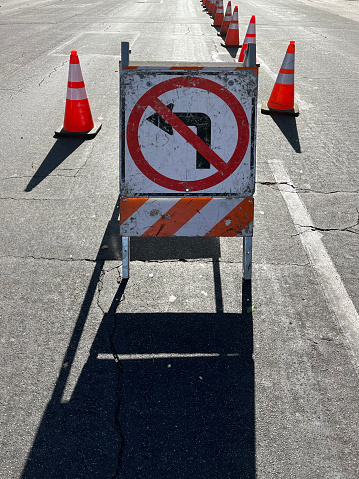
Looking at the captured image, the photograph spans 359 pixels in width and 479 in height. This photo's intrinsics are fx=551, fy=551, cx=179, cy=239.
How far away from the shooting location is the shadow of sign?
2721 millimetres

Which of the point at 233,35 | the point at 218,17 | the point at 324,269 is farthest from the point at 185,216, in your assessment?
the point at 218,17

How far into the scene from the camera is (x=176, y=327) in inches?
149

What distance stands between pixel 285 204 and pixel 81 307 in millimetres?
2595

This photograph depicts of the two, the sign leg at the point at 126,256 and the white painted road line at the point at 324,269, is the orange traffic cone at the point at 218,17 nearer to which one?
the white painted road line at the point at 324,269

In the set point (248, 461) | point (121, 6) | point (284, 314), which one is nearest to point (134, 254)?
point (284, 314)

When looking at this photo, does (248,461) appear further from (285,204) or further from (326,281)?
(285,204)

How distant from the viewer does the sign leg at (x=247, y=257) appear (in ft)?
14.0

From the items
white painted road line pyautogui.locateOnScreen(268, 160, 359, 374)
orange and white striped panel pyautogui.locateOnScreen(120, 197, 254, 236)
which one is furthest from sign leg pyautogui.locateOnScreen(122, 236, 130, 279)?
white painted road line pyautogui.locateOnScreen(268, 160, 359, 374)

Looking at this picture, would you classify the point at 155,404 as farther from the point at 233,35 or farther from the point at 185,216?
the point at 233,35

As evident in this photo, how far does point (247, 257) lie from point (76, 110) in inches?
171

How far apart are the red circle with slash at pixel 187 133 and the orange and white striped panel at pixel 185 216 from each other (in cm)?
13

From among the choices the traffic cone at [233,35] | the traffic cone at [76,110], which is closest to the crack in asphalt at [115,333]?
the traffic cone at [76,110]

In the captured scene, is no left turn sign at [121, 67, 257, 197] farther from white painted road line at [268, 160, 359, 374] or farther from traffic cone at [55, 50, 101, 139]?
traffic cone at [55, 50, 101, 139]

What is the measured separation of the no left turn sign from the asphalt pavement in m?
0.75
